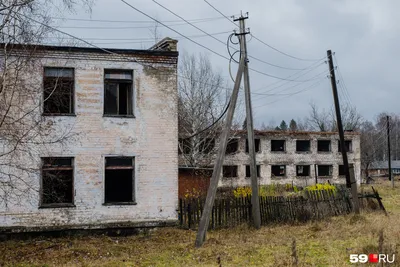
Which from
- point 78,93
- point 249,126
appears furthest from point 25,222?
point 249,126

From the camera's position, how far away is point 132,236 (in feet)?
57.6

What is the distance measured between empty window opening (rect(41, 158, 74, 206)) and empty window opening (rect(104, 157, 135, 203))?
1277 millimetres

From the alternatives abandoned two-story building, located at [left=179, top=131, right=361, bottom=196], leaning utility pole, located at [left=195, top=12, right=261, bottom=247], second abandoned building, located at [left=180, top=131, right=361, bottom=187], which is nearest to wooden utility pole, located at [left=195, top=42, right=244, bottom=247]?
leaning utility pole, located at [left=195, top=12, right=261, bottom=247]

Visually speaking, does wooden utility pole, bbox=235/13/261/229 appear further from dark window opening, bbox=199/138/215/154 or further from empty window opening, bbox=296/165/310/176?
empty window opening, bbox=296/165/310/176

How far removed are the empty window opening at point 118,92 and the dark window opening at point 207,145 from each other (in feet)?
63.2

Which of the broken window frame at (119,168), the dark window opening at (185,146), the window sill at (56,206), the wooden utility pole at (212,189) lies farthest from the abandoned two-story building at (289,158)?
the wooden utility pole at (212,189)

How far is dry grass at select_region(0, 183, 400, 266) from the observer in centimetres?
1238

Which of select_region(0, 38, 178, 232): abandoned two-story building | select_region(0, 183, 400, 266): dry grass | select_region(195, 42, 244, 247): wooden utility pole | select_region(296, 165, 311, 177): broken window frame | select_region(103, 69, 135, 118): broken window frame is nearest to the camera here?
select_region(0, 183, 400, 266): dry grass

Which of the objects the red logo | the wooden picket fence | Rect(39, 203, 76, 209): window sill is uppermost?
Rect(39, 203, 76, 209): window sill

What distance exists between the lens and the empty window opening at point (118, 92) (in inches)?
704

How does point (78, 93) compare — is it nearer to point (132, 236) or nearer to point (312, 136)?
point (132, 236)

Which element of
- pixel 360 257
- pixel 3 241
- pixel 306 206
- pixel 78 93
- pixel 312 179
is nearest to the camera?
pixel 360 257

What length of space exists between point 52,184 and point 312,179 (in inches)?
1483

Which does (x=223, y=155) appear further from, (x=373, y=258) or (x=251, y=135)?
(x=373, y=258)
